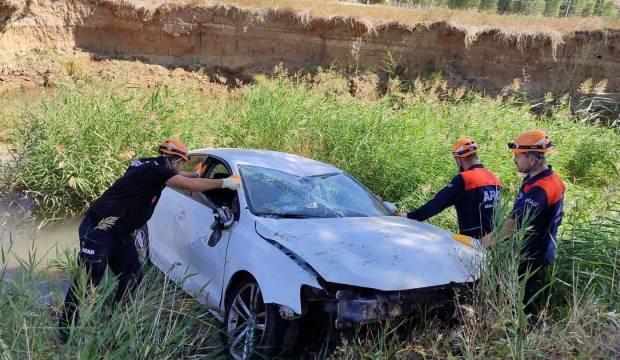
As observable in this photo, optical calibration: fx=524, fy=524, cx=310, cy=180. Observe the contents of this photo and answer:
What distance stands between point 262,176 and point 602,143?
23.3ft

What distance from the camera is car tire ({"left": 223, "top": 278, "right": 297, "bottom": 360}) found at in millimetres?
3252

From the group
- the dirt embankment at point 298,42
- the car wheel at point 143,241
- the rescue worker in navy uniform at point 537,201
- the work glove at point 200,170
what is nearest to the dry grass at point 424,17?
the dirt embankment at point 298,42

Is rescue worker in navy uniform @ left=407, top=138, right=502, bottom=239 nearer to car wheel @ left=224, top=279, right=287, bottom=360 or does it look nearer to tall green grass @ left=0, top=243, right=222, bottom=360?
car wheel @ left=224, top=279, right=287, bottom=360

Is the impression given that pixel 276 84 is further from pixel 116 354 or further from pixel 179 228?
pixel 116 354

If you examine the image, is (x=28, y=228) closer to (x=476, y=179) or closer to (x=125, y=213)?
(x=125, y=213)

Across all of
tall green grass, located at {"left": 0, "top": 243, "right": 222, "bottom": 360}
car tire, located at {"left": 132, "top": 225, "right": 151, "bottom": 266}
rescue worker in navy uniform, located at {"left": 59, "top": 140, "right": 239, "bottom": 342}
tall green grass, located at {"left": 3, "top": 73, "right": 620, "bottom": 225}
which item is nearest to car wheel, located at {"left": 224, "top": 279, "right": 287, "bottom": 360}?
tall green grass, located at {"left": 0, "top": 243, "right": 222, "bottom": 360}

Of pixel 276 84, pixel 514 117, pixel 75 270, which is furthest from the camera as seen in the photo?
pixel 276 84

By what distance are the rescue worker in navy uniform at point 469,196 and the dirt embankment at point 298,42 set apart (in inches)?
465

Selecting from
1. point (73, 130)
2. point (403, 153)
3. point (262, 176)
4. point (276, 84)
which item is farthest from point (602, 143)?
point (73, 130)

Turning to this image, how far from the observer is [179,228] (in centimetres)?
479

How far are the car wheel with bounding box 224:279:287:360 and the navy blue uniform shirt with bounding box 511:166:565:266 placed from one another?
176 centimetres

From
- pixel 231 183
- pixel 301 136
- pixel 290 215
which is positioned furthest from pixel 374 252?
pixel 301 136

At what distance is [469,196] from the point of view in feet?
15.3

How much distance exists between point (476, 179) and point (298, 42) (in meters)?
14.8
